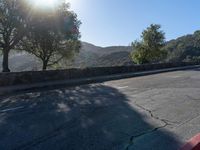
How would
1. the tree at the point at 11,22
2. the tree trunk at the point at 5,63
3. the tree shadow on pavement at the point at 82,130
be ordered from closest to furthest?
the tree shadow on pavement at the point at 82,130 → the tree trunk at the point at 5,63 → the tree at the point at 11,22

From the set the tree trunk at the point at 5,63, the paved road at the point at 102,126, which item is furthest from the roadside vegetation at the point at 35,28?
the paved road at the point at 102,126

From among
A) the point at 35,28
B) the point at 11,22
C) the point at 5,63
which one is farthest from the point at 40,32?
the point at 5,63

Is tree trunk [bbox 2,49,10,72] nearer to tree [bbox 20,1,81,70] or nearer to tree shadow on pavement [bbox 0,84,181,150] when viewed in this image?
tree [bbox 20,1,81,70]

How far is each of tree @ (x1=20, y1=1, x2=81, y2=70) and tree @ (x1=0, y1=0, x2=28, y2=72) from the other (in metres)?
1.09

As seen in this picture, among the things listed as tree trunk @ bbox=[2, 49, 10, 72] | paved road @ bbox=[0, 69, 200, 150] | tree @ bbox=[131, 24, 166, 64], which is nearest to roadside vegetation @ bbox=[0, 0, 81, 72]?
tree trunk @ bbox=[2, 49, 10, 72]

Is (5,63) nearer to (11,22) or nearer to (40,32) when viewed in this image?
(11,22)

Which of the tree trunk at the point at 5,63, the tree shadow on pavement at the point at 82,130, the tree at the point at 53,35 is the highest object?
the tree at the point at 53,35

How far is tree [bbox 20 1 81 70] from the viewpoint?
2875 centimetres

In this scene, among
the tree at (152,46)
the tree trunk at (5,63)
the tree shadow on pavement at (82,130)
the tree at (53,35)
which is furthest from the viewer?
the tree at (152,46)

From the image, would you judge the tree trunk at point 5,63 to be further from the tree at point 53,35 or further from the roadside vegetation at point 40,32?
the tree at point 53,35

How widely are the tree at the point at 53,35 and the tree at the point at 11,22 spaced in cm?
109

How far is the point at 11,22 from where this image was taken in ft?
91.1

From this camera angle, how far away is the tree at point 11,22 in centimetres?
2714

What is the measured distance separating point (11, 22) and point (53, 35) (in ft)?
19.0
